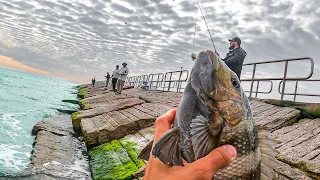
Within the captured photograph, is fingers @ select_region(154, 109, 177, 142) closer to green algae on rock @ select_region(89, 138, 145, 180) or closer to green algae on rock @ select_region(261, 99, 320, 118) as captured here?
green algae on rock @ select_region(89, 138, 145, 180)

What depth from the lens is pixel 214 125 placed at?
143 cm

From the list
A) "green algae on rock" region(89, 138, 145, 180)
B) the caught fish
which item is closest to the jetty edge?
"green algae on rock" region(89, 138, 145, 180)

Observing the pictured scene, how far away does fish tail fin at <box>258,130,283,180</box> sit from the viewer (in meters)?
3.61

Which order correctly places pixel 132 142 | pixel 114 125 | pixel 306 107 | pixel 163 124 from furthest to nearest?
1. pixel 114 125
2. pixel 306 107
3. pixel 132 142
4. pixel 163 124

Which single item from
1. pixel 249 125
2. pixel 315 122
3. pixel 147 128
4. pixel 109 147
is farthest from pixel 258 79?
pixel 249 125

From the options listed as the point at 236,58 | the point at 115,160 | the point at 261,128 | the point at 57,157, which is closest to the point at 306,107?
the point at 261,128

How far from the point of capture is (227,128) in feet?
4.71

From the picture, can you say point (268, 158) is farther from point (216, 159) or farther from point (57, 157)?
point (57, 157)

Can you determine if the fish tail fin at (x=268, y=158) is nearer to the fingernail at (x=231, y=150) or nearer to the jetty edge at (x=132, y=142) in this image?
the jetty edge at (x=132, y=142)

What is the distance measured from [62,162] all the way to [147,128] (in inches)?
87.0

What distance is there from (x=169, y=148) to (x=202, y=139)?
0.20 metres

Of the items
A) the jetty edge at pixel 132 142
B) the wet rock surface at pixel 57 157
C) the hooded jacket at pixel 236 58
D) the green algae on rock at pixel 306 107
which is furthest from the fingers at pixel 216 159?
the green algae on rock at pixel 306 107

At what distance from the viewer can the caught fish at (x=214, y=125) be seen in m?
1.40

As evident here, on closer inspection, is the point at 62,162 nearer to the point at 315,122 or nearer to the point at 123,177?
the point at 123,177
